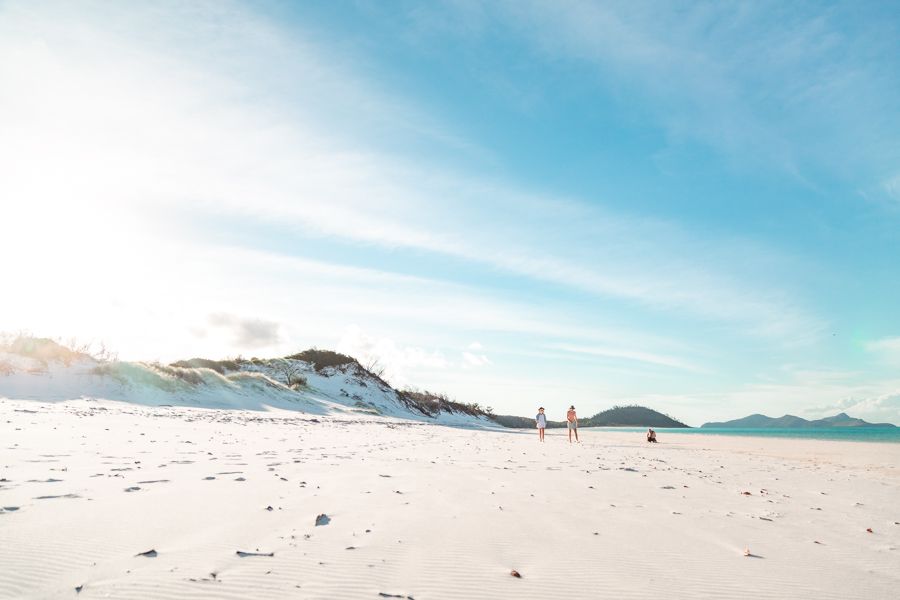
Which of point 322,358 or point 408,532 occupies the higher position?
point 322,358

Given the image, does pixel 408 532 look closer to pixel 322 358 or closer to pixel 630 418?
pixel 322 358

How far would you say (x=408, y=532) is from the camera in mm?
4914

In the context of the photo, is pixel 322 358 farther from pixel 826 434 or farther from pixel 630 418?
pixel 630 418

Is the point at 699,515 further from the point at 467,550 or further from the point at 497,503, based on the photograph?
the point at 467,550

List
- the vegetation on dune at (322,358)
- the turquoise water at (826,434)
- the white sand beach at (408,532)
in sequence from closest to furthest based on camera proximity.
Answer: the white sand beach at (408,532) < the turquoise water at (826,434) < the vegetation on dune at (322,358)

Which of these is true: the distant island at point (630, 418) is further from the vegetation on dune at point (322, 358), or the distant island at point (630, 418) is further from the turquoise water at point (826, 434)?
the vegetation on dune at point (322, 358)

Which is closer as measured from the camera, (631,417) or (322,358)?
(322,358)

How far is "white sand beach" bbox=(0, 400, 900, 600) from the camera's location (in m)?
3.61

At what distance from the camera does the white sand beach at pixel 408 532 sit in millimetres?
3605

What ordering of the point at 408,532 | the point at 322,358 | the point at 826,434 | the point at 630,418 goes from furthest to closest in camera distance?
the point at 630,418 < the point at 322,358 < the point at 826,434 < the point at 408,532

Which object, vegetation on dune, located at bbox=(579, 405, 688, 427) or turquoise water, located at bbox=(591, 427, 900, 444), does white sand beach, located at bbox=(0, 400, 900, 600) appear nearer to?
turquoise water, located at bbox=(591, 427, 900, 444)

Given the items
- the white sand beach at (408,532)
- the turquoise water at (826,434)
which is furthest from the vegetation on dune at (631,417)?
the white sand beach at (408,532)

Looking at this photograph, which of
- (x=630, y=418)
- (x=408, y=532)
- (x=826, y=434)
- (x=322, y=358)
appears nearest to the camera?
(x=408, y=532)

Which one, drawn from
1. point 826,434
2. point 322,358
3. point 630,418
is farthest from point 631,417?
point 322,358
